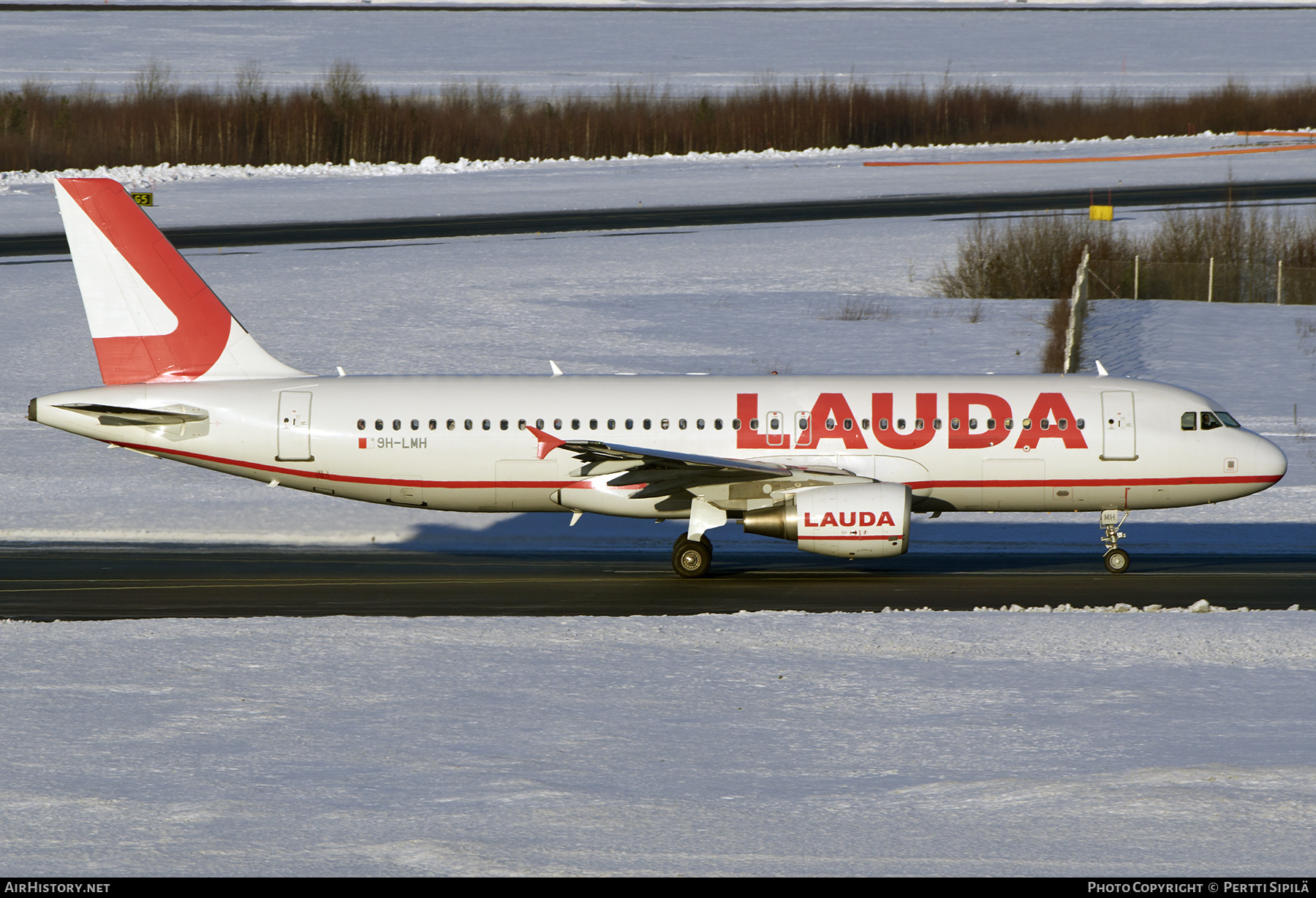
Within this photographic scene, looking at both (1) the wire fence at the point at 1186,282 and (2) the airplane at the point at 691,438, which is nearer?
(2) the airplane at the point at 691,438

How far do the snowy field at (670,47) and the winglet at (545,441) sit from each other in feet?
256

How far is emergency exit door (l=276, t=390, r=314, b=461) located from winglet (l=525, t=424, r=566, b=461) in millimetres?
4207

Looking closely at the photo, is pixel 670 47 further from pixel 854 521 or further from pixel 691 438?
pixel 854 521

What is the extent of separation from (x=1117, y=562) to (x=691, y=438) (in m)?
8.32

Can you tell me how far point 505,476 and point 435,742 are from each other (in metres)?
13.0

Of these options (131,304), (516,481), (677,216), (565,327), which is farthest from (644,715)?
(677,216)

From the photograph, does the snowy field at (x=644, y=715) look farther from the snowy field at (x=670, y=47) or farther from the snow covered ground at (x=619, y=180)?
the snowy field at (x=670, y=47)

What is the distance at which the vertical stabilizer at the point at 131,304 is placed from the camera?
2830 centimetres

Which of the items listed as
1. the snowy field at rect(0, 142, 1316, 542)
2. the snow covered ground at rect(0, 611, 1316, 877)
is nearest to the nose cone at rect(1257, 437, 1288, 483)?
the snowy field at rect(0, 142, 1316, 542)

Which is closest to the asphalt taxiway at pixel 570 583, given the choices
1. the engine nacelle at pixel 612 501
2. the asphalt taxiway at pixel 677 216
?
the engine nacelle at pixel 612 501

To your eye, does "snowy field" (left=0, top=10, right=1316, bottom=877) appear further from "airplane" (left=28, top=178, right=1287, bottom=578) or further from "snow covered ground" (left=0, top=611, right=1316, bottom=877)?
"airplane" (left=28, top=178, right=1287, bottom=578)

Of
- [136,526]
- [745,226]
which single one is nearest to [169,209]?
[745,226]

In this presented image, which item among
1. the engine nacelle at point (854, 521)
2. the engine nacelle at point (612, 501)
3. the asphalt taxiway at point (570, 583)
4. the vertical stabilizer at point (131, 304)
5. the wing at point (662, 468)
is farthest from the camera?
the vertical stabilizer at point (131, 304)

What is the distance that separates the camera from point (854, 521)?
1006 inches
